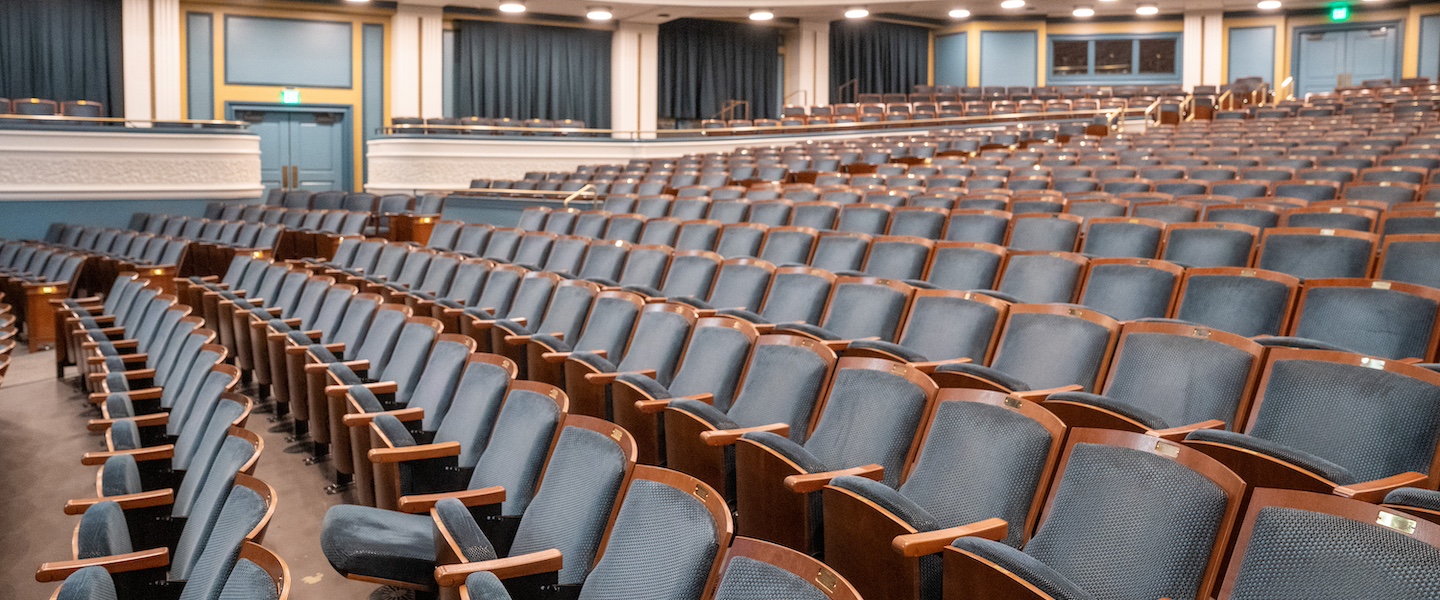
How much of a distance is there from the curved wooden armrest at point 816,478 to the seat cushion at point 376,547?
31 centimetres

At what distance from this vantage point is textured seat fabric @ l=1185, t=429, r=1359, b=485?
0.68 m

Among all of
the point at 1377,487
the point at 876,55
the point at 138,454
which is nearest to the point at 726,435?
the point at 1377,487

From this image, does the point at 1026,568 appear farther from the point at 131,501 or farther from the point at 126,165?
the point at 126,165

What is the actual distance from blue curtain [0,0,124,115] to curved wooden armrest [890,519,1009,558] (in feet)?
16.1

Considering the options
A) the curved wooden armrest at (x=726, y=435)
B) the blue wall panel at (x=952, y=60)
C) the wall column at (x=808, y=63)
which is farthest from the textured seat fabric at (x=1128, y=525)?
the blue wall panel at (x=952, y=60)

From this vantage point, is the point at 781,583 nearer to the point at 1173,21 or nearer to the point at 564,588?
the point at 564,588

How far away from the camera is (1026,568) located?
1.91 feet

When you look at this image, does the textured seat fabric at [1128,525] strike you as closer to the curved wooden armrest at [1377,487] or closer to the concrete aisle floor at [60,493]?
the curved wooden armrest at [1377,487]

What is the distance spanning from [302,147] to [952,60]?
12.9 ft

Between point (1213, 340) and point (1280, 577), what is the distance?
422mm

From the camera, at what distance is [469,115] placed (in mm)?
5426

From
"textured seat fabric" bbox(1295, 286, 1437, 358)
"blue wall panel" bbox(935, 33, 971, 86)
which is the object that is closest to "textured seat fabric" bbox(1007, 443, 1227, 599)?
"textured seat fabric" bbox(1295, 286, 1437, 358)

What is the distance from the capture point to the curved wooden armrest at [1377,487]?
2.09 ft

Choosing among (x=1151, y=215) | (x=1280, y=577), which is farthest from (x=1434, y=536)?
(x=1151, y=215)
